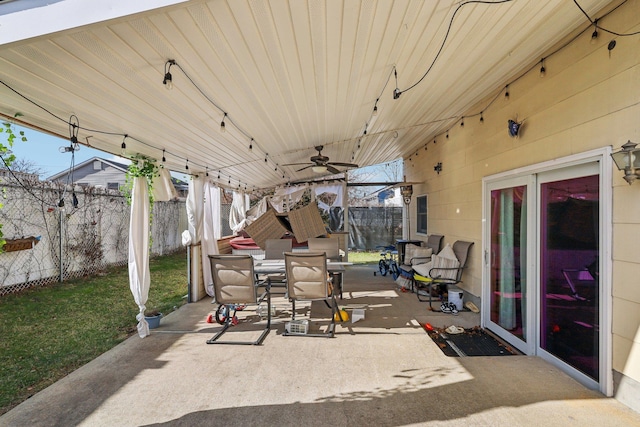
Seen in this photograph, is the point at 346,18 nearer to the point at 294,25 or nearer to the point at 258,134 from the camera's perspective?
the point at 294,25

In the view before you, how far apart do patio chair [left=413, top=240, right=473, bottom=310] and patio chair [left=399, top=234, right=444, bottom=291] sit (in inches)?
19.0

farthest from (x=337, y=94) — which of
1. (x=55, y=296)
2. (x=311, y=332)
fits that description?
(x=55, y=296)

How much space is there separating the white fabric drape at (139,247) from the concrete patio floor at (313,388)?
0.46 meters

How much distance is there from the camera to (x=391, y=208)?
1266 cm

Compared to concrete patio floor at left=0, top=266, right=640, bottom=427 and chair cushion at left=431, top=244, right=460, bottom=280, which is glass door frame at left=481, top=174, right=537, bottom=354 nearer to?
concrete patio floor at left=0, top=266, right=640, bottom=427

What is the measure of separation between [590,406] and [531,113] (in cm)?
279

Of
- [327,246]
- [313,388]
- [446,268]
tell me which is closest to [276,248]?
[327,246]

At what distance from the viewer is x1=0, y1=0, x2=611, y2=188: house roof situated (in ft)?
5.97

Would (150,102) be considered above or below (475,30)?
below

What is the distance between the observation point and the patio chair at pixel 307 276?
4040mm

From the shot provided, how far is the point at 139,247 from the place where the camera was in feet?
13.7

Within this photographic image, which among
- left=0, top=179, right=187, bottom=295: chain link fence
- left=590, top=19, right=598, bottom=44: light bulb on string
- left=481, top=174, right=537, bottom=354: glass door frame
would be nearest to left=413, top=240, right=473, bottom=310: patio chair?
left=481, top=174, right=537, bottom=354: glass door frame

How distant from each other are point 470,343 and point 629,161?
254 centimetres

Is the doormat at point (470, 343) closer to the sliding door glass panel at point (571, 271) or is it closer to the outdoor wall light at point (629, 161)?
the sliding door glass panel at point (571, 271)
